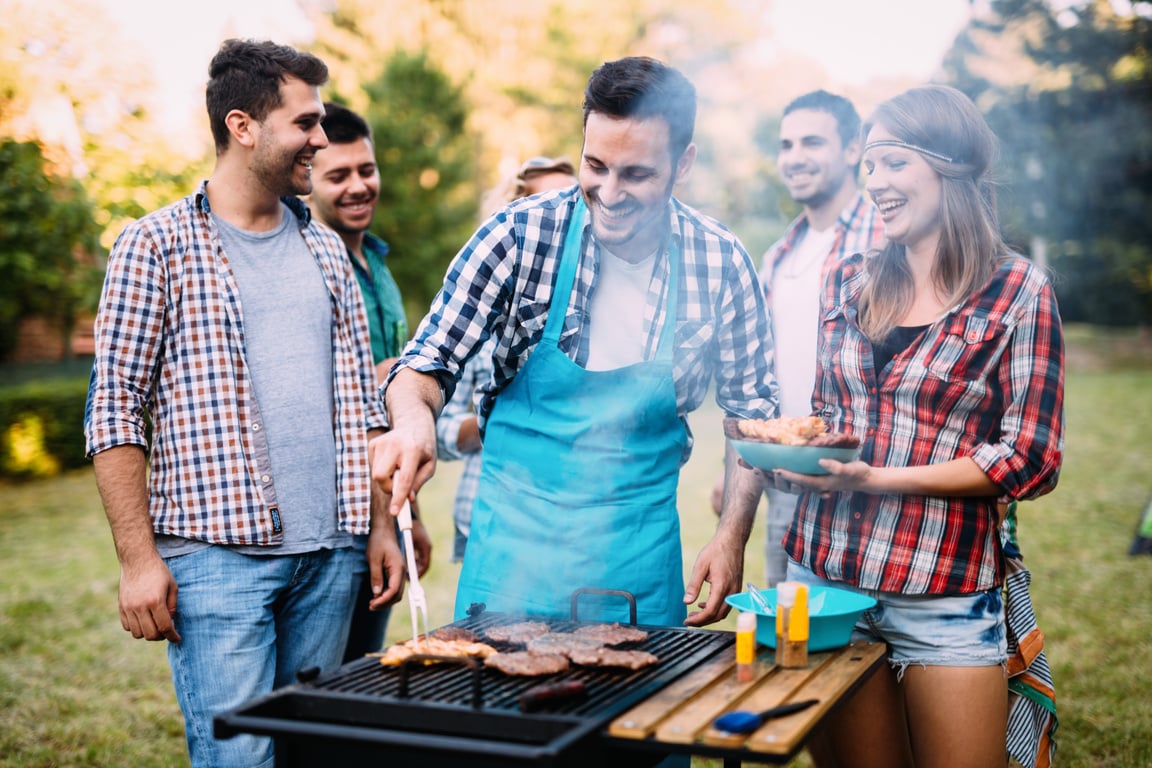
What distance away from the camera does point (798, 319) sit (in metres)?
4.23

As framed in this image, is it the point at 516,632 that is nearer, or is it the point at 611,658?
the point at 611,658

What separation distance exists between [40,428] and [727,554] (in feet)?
39.5

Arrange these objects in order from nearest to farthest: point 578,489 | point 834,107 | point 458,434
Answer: point 578,489 → point 458,434 → point 834,107

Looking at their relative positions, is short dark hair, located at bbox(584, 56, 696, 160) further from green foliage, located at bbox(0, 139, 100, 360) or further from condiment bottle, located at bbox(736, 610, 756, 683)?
green foliage, located at bbox(0, 139, 100, 360)

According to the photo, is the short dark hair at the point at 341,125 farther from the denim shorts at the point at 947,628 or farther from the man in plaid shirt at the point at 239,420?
the denim shorts at the point at 947,628

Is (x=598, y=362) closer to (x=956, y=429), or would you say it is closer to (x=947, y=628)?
(x=956, y=429)

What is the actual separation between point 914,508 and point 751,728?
97 cm

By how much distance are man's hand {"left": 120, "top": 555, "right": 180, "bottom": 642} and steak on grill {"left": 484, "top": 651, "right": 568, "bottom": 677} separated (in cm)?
93

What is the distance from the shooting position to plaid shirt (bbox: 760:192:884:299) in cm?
411

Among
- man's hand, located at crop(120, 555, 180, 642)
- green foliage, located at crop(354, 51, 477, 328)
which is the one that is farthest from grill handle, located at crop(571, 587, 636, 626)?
green foliage, located at crop(354, 51, 477, 328)

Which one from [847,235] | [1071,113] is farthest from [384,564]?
[1071,113]

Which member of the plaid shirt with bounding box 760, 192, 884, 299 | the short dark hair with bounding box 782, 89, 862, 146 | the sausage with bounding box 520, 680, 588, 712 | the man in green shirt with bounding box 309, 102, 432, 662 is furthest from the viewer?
the short dark hair with bounding box 782, 89, 862, 146

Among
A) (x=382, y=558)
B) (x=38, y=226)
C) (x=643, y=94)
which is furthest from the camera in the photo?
(x=38, y=226)

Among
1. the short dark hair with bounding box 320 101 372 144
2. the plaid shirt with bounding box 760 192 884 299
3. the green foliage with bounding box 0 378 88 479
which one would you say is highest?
the short dark hair with bounding box 320 101 372 144
